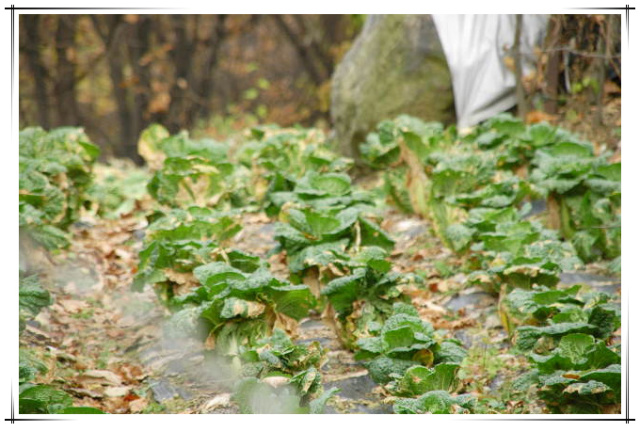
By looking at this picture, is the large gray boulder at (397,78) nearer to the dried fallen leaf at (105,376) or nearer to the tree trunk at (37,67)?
the dried fallen leaf at (105,376)

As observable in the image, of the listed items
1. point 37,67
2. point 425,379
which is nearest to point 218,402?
point 425,379

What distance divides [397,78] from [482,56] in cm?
88

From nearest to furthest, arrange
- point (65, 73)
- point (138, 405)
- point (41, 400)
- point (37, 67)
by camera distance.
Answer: point (41, 400)
point (138, 405)
point (37, 67)
point (65, 73)

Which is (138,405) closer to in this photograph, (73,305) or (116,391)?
(116,391)

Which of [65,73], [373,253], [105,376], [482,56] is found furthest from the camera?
[65,73]

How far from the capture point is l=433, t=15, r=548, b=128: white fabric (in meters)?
7.56

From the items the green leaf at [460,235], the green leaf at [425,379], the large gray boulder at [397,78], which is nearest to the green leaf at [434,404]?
the green leaf at [425,379]

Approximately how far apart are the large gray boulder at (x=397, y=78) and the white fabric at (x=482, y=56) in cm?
15

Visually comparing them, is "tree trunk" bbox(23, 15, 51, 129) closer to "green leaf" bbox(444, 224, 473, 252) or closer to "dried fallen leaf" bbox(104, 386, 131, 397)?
"green leaf" bbox(444, 224, 473, 252)

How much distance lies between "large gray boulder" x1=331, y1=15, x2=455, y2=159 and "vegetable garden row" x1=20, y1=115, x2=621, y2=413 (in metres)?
1.46

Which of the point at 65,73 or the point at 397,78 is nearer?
the point at 397,78

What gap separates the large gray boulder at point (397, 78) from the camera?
7953 millimetres

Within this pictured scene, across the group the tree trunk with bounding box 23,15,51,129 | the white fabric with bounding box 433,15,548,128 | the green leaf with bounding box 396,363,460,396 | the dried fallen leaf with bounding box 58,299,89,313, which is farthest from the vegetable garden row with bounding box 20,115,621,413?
the tree trunk with bounding box 23,15,51,129

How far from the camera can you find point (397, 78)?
26.5ft
